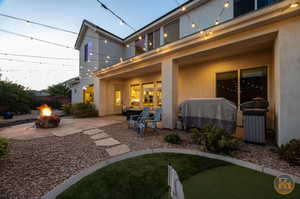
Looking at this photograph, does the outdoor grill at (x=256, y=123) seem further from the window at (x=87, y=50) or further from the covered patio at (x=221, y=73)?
the window at (x=87, y=50)

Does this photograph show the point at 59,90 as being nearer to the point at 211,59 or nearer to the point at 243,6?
the point at 211,59

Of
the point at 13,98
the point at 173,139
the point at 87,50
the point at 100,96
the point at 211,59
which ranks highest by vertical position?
the point at 87,50

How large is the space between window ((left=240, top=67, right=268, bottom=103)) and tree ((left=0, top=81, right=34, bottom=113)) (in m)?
16.8

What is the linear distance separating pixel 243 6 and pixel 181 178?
312 inches

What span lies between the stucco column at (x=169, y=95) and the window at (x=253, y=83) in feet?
10.8

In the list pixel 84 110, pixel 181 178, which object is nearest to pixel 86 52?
pixel 84 110

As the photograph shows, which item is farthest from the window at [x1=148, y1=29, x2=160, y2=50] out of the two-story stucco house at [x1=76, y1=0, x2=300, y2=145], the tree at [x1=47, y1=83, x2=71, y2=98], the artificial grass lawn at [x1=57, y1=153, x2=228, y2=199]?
the tree at [x1=47, y1=83, x2=71, y2=98]

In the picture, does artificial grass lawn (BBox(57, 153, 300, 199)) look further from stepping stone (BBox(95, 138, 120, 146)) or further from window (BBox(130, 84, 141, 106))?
window (BBox(130, 84, 141, 106))

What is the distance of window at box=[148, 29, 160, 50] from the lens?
360 inches

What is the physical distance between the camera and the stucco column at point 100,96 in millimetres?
10227

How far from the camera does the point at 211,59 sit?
6562 mm

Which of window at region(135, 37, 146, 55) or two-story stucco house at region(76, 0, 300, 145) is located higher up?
window at region(135, 37, 146, 55)

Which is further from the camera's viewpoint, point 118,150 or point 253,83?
point 253,83

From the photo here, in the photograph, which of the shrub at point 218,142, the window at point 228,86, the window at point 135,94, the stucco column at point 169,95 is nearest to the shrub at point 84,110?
the window at point 135,94
